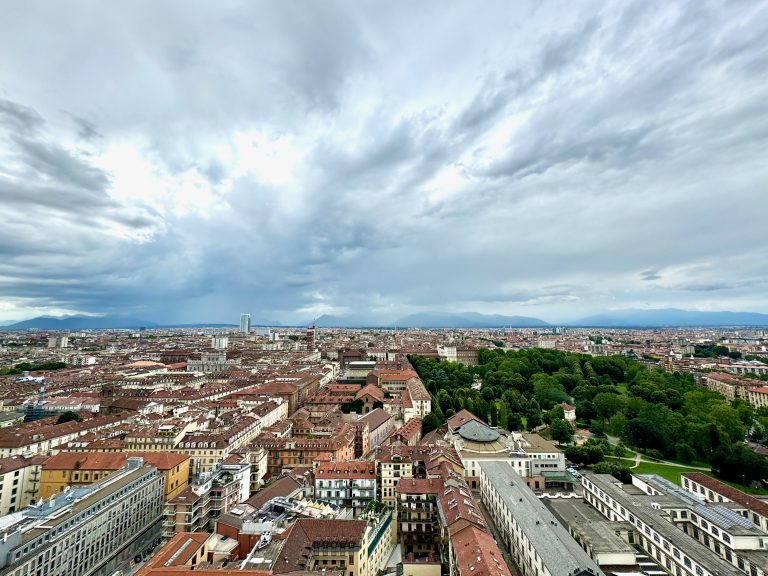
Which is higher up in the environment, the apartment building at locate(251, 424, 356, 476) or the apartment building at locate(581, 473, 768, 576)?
the apartment building at locate(251, 424, 356, 476)

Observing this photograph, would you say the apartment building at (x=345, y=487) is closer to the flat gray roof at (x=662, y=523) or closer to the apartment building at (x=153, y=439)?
the apartment building at (x=153, y=439)

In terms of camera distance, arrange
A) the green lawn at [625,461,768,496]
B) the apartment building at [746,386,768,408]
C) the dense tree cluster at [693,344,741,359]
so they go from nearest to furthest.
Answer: the green lawn at [625,461,768,496], the apartment building at [746,386,768,408], the dense tree cluster at [693,344,741,359]

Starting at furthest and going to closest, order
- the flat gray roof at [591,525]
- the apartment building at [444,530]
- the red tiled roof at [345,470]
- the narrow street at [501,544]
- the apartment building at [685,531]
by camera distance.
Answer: the red tiled roof at [345,470], the narrow street at [501,544], the flat gray roof at [591,525], the apartment building at [685,531], the apartment building at [444,530]

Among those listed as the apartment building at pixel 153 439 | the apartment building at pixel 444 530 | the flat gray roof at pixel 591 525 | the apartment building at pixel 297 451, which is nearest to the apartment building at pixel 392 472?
the apartment building at pixel 444 530

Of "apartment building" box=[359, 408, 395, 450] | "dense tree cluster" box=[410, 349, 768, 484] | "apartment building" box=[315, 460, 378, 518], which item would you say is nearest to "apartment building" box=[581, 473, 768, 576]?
"dense tree cluster" box=[410, 349, 768, 484]

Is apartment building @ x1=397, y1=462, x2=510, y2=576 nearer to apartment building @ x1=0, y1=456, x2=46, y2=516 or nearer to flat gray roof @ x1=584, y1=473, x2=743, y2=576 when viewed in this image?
flat gray roof @ x1=584, y1=473, x2=743, y2=576

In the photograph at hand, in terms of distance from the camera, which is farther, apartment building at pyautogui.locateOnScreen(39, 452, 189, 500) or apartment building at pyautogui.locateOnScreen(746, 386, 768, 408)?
apartment building at pyautogui.locateOnScreen(746, 386, 768, 408)

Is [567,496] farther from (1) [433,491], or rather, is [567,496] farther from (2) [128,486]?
(2) [128,486]

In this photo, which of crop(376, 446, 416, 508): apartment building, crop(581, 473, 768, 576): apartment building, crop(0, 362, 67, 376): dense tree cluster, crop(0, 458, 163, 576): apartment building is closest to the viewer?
crop(0, 458, 163, 576): apartment building
